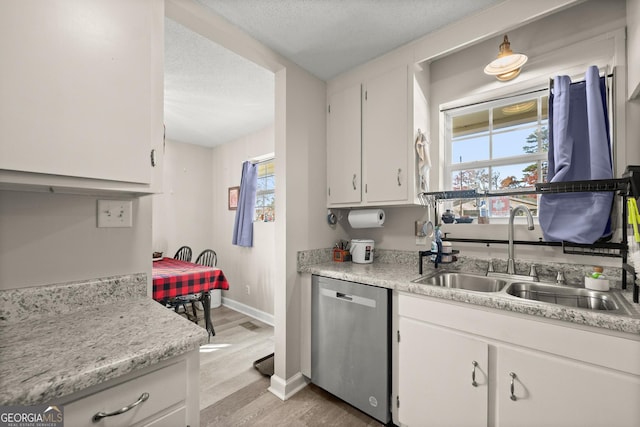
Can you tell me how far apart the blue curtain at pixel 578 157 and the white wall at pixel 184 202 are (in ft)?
14.7

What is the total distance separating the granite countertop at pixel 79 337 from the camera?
26.5 inches

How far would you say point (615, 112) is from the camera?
1.50m

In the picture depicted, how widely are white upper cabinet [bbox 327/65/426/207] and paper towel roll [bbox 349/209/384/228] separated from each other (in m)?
0.09

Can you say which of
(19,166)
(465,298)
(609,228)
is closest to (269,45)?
(19,166)

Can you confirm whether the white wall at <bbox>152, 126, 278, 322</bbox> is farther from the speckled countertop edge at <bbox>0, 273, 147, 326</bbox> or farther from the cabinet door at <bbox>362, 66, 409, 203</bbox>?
the speckled countertop edge at <bbox>0, 273, 147, 326</bbox>

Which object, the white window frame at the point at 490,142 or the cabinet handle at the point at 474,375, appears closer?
the cabinet handle at the point at 474,375

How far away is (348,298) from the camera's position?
1835 mm

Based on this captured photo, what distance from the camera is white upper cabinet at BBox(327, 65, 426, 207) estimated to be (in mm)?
1964

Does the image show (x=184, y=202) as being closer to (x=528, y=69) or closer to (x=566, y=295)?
(x=528, y=69)

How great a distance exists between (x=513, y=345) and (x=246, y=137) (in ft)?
13.0

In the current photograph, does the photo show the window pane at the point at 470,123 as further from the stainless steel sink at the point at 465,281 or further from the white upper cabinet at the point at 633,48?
the stainless steel sink at the point at 465,281

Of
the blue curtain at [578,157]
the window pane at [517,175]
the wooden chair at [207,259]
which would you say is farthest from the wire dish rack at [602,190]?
the wooden chair at [207,259]

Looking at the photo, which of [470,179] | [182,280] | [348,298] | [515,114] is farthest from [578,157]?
[182,280]

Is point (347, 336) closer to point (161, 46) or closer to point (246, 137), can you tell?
point (161, 46)
